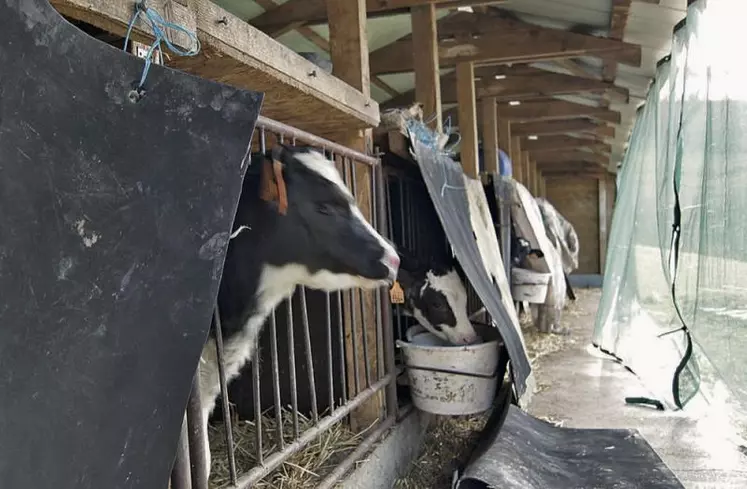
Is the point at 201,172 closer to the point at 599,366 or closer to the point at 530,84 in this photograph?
the point at 599,366

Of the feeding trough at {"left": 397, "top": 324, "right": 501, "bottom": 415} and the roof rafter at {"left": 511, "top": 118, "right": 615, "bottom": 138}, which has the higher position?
the roof rafter at {"left": 511, "top": 118, "right": 615, "bottom": 138}

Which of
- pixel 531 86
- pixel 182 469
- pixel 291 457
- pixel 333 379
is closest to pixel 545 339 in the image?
pixel 531 86

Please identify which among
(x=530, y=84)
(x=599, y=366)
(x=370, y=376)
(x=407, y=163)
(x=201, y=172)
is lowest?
(x=599, y=366)

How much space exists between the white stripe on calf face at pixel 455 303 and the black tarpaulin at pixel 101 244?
2614 mm

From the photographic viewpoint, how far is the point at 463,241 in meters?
3.34

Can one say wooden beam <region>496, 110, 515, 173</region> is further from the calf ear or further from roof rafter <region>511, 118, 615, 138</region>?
the calf ear

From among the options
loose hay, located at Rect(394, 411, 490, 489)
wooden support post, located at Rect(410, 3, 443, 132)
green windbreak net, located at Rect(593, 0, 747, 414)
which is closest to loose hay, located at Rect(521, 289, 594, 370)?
green windbreak net, located at Rect(593, 0, 747, 414)

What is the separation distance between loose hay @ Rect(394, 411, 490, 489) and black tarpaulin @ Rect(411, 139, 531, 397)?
54 cm

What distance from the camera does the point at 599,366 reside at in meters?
5.60

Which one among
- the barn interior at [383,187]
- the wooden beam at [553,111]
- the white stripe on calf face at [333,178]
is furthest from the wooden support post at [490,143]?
the white stripe on calf face at [333,178]

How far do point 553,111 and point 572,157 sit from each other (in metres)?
6.92

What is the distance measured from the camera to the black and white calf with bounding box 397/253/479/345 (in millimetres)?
3609

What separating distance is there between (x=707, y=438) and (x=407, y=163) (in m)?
2.39

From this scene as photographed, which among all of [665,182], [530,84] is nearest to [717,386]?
[665,182]
